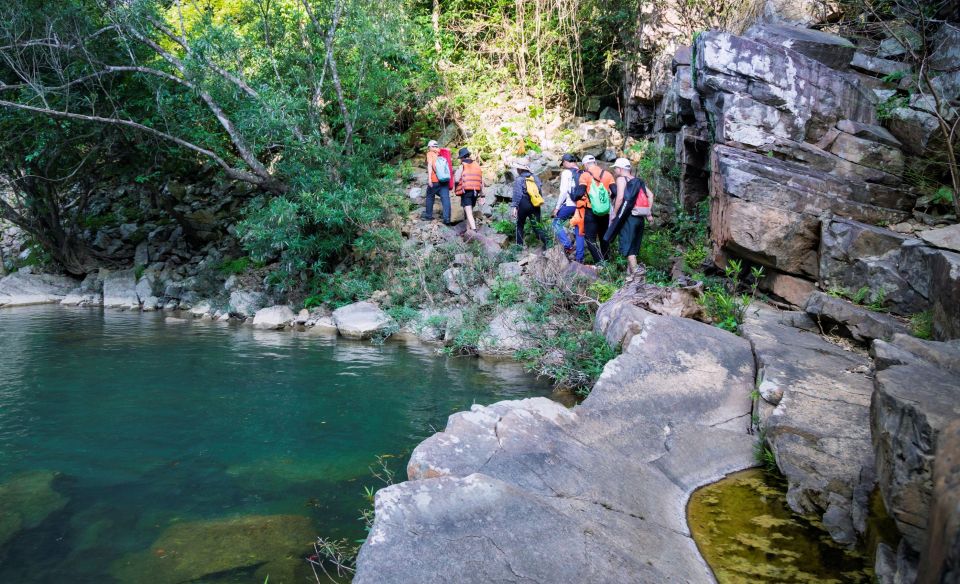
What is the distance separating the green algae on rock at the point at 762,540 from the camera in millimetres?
3717

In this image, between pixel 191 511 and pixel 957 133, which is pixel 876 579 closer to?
pixel 191 511

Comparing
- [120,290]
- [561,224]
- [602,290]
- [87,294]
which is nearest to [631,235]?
[602,290]

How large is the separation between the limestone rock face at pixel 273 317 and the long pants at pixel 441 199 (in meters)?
4.03

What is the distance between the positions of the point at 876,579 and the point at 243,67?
15343 millimetres

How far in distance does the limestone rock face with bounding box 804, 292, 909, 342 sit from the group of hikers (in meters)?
3.24

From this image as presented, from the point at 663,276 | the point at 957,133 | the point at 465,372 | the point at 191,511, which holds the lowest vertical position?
the point at 465,372

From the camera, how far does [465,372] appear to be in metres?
9.86

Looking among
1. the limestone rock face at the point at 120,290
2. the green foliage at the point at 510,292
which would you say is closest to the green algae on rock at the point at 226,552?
the green foliage at the point at 510,292

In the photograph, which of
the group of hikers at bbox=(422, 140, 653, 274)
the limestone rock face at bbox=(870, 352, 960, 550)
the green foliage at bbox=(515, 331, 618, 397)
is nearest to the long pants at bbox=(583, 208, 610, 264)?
the group of hikers at bbox=(422, 140, 653, 274)

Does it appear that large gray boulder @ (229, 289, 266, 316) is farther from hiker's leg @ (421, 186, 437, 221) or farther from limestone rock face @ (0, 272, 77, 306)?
limestone rock face @ (0, 272, 77, 306)

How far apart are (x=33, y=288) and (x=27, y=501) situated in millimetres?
15760

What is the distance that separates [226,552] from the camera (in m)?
4.77

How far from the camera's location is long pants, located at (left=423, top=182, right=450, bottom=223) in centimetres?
1468

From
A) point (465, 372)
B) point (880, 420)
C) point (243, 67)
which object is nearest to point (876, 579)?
point (880, 420)
